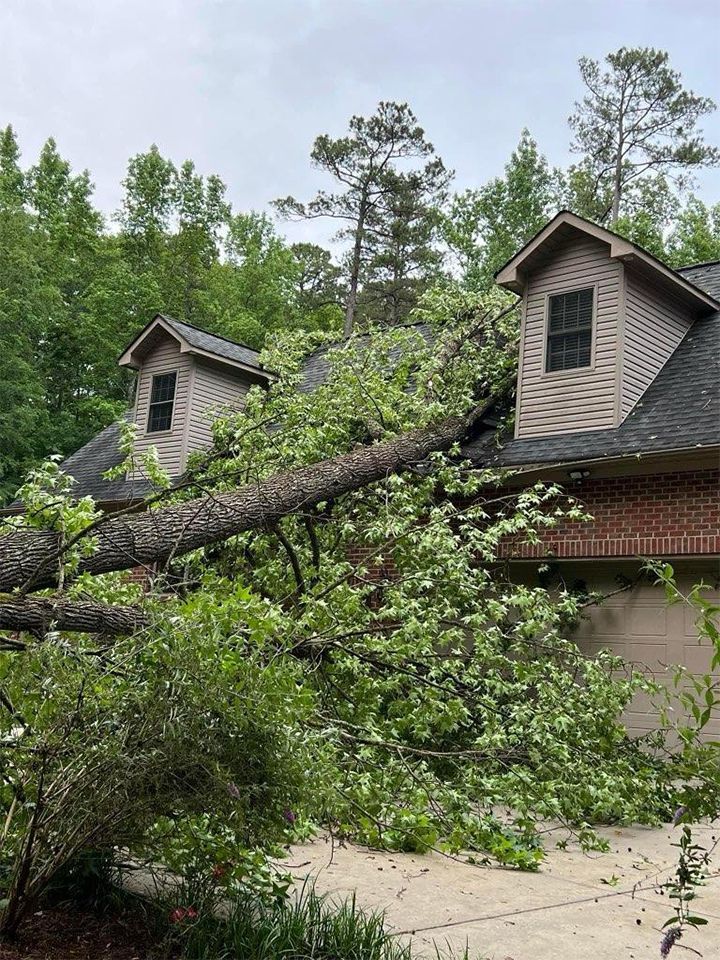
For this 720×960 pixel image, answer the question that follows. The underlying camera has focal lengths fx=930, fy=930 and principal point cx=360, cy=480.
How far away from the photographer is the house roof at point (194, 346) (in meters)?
15.2

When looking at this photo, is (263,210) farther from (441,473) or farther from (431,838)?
(431,838)

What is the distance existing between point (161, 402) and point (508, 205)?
63.3ft

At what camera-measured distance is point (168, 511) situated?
708cm

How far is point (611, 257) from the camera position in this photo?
10500mm

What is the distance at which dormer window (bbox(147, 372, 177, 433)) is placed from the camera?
1548cm

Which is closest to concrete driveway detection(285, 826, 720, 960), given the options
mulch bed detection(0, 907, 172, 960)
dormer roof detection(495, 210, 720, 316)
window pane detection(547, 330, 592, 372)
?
mulch bed detection(0, 907, 172, 960)

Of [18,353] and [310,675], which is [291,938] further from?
[18,353]

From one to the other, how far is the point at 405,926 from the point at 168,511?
12.6ft

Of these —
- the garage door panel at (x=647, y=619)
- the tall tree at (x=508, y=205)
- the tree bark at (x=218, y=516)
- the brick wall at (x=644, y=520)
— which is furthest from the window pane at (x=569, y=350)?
the tall tree at (x=508, y=205)

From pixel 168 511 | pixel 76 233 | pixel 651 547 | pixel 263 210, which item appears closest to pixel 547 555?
pixel 651 547

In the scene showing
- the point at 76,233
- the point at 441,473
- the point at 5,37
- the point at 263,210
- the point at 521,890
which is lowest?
the point at 521,890

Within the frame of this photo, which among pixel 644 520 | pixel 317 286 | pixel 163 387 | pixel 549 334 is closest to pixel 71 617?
pixel 644 520

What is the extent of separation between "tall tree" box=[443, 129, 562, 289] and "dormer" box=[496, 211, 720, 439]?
1937 cm

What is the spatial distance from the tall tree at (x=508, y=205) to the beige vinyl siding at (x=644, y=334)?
19.6 m
